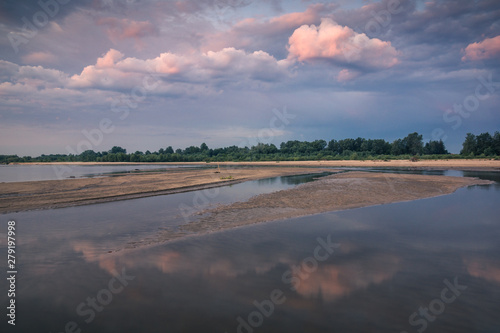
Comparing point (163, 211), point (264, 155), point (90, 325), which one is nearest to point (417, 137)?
point (264, 155)

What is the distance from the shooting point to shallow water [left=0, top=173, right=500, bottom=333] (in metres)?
5.54

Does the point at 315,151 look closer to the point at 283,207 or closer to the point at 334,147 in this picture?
the point at 334,147

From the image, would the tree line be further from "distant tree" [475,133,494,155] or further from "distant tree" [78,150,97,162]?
"distant tree" [475,133,494,155]

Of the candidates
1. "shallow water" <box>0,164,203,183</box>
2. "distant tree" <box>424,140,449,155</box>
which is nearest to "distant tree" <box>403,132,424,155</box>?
"distant tree" <box>424,140,449,155</box>

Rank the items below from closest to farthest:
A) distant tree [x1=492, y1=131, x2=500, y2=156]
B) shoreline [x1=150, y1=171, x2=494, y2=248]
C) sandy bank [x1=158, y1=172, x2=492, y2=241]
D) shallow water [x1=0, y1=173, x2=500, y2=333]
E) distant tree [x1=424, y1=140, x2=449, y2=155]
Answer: shallow water [x1=0, y1=173, x2=500, y2=333] → shoreline [x1=150, y1=171, x2=494, y2=248] → sandy bank [x1=158, y1=172, x2=492, y2=241] → distant tree [x1=492, y1=131, x2=500, y2=156] → distant tree [x1=424, y1=140, x2=449, y2=155]

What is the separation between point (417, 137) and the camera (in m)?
116

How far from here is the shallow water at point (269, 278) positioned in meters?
5.54

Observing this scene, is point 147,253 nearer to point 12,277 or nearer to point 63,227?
point 12,277

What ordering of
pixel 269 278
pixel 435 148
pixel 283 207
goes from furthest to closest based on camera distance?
pixel 435 148, pixel 283 207, pixel 269 278

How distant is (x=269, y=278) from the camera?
24.0 ft

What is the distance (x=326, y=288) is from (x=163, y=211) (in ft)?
40.9

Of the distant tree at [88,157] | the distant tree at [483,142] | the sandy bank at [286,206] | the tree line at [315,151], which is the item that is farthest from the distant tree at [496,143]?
the distant tree at [88,157]

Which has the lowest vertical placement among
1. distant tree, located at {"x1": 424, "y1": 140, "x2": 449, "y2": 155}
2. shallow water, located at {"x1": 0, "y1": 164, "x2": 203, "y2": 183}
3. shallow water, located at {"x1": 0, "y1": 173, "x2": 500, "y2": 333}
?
shallow water, located at {"x1": 0, "y1": 173, "x2": 500, "y2": 333}

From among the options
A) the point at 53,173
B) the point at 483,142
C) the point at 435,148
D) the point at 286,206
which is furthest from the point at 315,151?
the point at 286,206
